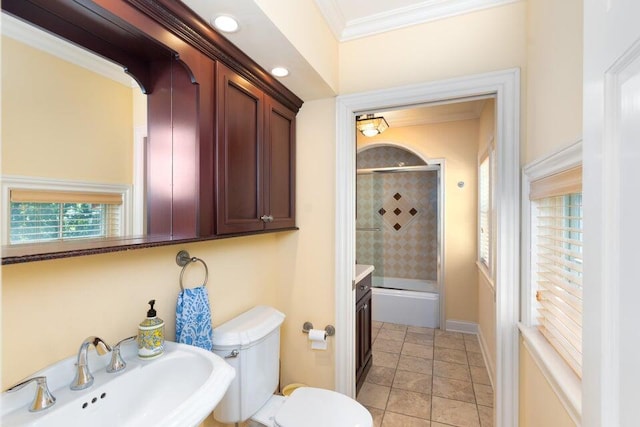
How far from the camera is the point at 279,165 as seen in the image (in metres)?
1.84

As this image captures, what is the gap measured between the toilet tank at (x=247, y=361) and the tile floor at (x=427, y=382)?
95 centimetres

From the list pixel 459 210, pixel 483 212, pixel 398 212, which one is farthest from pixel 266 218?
pixel 398 212

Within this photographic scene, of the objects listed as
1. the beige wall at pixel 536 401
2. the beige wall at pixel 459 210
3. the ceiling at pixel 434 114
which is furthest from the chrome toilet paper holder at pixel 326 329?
the ceiling at pixel 434 114

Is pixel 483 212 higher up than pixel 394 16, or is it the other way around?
pixel 394 16

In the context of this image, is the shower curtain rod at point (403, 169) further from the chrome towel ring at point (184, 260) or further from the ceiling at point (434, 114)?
the chrome towel ring at point (184, 260)

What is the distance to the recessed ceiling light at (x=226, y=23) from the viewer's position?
118 centimetres

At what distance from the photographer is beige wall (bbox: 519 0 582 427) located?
100cm

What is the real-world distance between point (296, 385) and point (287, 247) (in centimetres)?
90

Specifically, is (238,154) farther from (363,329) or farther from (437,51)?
(363,329)

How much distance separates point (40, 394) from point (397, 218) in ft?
13.1

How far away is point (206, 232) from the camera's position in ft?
4.07

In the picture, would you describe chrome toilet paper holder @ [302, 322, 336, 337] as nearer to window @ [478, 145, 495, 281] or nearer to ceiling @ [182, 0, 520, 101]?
ceiling @ [182, 0, 520, 101]

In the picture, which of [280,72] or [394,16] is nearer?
[280,72]

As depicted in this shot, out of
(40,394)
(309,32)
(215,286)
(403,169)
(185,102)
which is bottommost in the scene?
(40,394)
